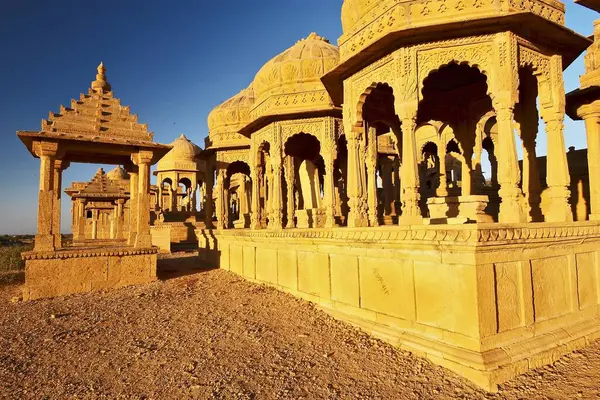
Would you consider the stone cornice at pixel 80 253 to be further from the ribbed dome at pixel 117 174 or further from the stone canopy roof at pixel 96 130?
the ribbed dome at pixel 117 174

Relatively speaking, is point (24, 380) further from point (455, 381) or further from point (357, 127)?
point (357, 127)

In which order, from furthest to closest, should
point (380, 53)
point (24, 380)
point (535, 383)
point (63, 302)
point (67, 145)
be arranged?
1. point (67, 145)
2. point (63, 302)
3. point (380, 53)
4. point (24, 380)
5. point (535, 383)

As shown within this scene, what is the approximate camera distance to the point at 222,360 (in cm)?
537

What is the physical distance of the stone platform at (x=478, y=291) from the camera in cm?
467

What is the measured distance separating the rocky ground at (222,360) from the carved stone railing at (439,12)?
5037 millimetres

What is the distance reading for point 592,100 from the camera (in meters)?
8.21

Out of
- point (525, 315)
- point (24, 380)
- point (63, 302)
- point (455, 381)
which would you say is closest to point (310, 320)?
point (455, 381)

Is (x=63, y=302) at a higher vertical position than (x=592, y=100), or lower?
lower

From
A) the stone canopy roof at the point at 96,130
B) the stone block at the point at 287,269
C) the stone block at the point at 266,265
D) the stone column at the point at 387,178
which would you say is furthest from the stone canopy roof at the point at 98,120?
the stone column at the point at 387,178

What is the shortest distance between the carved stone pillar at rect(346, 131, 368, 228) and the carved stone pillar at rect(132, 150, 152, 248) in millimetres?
7263

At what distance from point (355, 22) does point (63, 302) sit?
30.8 feet

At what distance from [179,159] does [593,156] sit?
26076 millimetres

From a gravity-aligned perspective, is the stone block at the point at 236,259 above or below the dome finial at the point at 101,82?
below

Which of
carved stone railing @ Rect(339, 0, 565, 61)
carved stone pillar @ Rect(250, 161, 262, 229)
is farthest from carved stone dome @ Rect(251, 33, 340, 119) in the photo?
carved stone railing @ Rect(339, 0, 565, 61)
